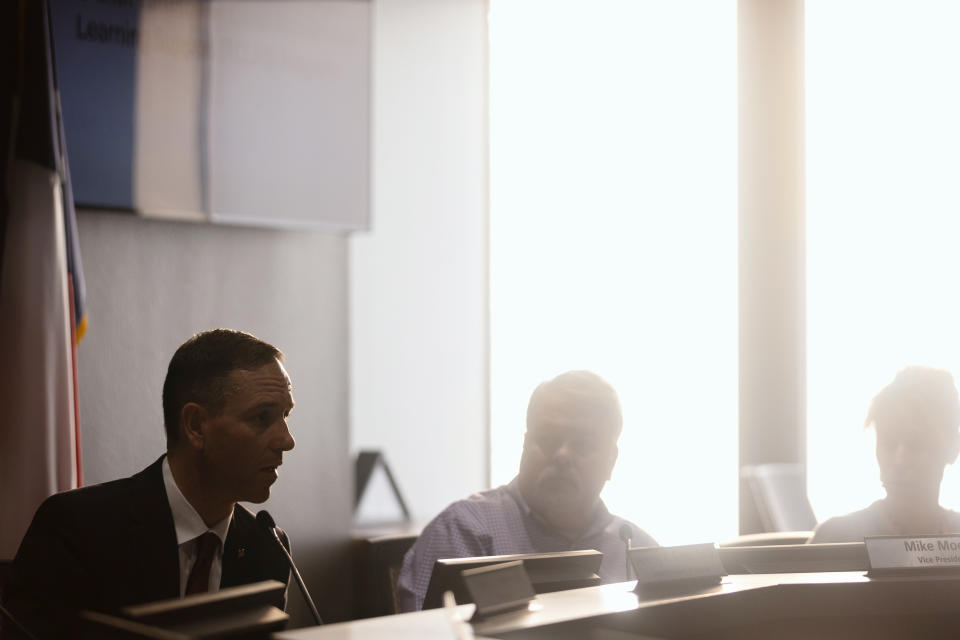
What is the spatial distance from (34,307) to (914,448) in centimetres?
238

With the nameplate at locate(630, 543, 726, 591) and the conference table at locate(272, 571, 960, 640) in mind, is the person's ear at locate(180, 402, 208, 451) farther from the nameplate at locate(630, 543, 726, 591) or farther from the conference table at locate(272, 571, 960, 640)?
the nameplate at locate(630, 543, 726, 591)

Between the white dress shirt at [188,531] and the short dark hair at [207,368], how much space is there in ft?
0.40

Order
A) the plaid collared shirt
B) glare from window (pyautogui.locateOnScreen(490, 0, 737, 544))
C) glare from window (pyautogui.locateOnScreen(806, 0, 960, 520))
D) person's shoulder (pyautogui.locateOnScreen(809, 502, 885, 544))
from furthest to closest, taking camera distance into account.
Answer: glare from window (pyautogui.locateOnScreen(490, 0, 737, 544)), glare from window (pyautogui.locateOnScreen(806, 0, 960, 520)), person's shoulder (pyautogui.locateOnScreen(809, 502, 885, 544)), the plaid collared shirt

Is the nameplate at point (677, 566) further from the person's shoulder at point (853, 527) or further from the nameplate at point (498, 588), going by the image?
the person's shoulder at point (853, 527)

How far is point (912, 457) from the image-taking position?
2400 millimetres

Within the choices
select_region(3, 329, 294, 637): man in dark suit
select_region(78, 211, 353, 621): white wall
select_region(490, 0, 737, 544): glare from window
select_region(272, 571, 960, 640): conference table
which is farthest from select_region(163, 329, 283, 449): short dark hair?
select_region(490, 0, 737, 544): glare from window

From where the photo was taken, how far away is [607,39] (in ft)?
16.1

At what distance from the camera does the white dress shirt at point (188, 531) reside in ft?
6.29

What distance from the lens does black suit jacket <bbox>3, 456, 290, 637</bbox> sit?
5.77ft

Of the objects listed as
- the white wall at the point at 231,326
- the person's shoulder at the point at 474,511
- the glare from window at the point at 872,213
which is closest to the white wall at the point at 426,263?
the white wall at the point at 231,326

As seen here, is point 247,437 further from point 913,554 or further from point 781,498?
point 781,498

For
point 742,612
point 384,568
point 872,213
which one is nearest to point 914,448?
point 742,612

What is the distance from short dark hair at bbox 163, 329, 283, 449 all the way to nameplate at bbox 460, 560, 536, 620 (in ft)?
2.52

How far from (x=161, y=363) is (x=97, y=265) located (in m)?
0.39
